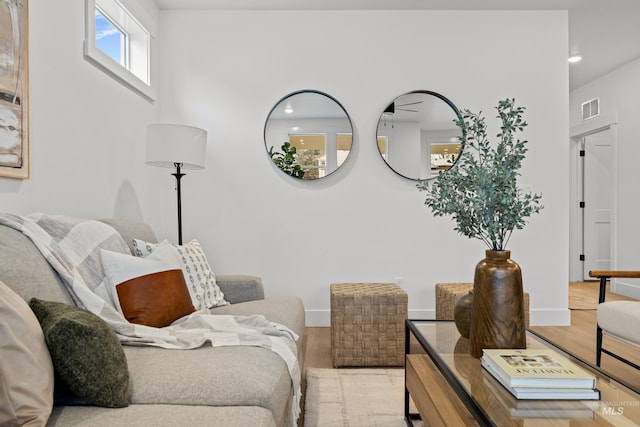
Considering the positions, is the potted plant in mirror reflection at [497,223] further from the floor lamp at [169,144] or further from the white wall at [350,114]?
the white wall at [350,114]

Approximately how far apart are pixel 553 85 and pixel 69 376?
3.92 metres

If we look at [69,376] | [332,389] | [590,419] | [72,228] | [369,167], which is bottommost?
[332,389]

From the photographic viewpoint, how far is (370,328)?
272cm

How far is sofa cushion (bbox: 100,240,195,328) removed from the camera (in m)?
1.75

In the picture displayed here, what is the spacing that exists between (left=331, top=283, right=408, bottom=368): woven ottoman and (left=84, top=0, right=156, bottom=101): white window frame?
2012 millimetres

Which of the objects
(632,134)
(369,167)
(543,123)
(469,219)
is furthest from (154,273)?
(632,134)

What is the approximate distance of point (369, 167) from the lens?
11.8 ft

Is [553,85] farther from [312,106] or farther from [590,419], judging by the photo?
[590,419]

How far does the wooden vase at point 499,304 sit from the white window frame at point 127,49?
235 cm

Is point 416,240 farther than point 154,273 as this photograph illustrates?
Yes

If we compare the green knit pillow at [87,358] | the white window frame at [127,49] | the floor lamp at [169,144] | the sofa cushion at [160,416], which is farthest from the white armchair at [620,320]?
the white window frame at [127,49]

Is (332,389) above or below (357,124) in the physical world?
below

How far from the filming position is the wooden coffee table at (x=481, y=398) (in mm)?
1075

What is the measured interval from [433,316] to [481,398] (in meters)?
2.47
